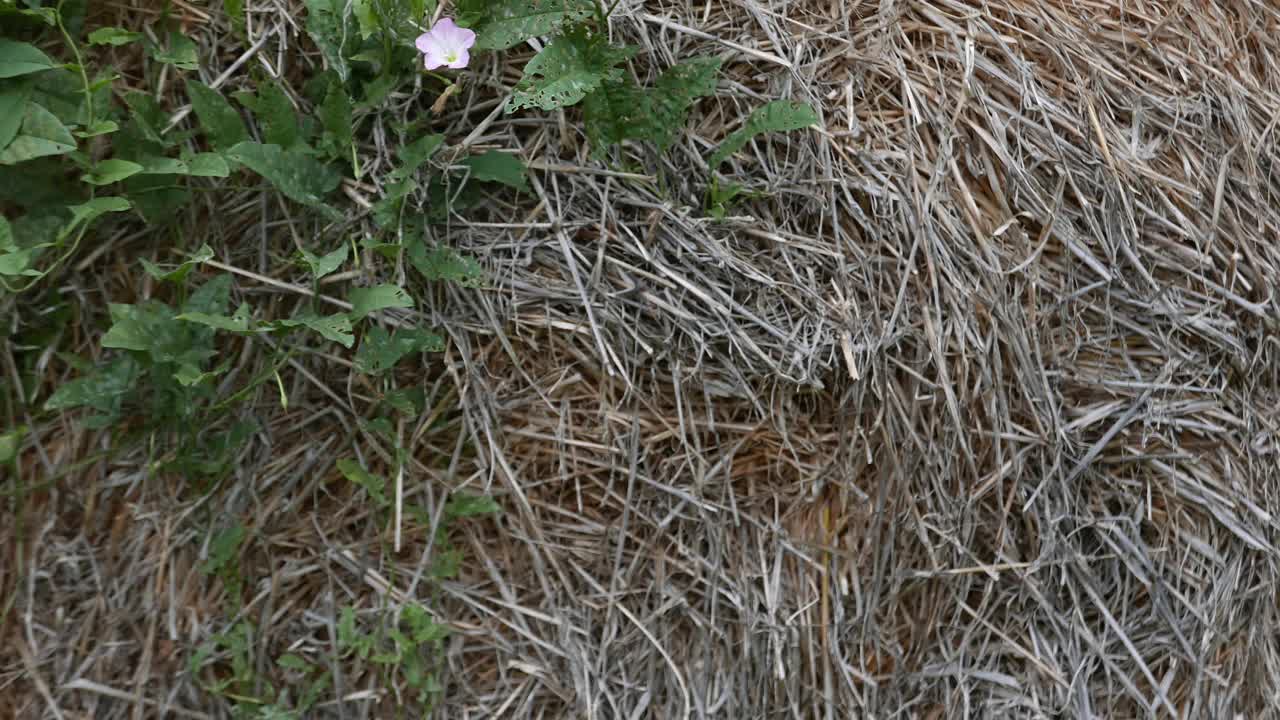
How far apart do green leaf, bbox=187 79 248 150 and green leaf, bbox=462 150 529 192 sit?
24 cm

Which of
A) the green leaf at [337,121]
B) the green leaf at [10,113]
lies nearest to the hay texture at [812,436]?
the green leaf at [337,121]

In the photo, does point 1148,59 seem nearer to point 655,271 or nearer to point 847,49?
point 847,49

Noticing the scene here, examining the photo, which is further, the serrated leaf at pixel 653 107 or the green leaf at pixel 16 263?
the serrated leaf at pixel 653 107

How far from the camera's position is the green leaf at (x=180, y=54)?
1050 millimetres

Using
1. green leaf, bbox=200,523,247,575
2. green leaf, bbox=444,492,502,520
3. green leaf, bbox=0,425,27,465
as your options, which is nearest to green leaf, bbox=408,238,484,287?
green leaf, bbox=444,492,502,520

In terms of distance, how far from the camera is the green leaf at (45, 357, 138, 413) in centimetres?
102

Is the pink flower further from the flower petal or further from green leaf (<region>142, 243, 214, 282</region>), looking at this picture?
green leaf (<region>142, 243, 214, 282</region>)

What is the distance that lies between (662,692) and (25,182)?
870 mm

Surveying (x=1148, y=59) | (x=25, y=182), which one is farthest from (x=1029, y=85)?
(x=25, y=182)

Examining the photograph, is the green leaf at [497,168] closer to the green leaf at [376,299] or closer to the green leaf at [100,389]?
the green leaf at [376,299]

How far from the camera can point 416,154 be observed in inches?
41.4

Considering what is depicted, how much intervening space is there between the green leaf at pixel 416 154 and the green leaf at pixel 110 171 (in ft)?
0.86

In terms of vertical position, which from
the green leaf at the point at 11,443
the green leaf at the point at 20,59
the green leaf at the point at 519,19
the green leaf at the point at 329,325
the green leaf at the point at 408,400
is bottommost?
the green leaf at the point at 11,443

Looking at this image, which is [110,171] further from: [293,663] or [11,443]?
[293,663]
